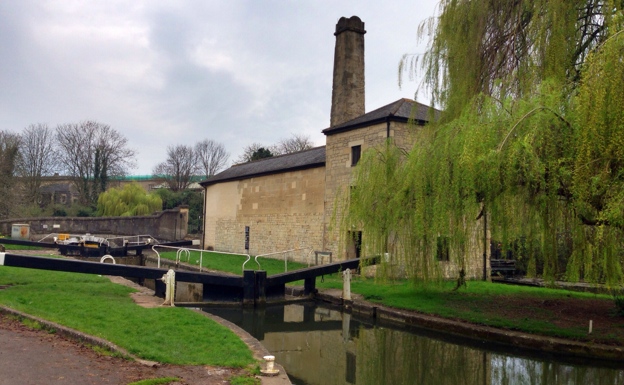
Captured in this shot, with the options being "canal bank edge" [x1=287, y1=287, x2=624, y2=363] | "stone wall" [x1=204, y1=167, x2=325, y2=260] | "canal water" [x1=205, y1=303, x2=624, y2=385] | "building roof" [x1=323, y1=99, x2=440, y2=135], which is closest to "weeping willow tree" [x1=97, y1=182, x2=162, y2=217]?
"stone wall" [x1=204, y1=167, x2=325, y2=260]

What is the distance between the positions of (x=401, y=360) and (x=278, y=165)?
15.7 metres

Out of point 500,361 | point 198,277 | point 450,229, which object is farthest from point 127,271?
point 500,361

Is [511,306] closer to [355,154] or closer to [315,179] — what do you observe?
[355,154]

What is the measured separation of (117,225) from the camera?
3306 centimetres

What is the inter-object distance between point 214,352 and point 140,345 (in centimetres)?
85

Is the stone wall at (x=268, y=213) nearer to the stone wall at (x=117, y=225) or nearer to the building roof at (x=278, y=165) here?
the building roof at (x=278, y=165)

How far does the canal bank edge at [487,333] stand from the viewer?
7418 mm

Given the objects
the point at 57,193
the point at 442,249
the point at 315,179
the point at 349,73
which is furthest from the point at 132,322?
the point at 57,193

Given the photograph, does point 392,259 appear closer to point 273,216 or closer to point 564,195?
point 564,195

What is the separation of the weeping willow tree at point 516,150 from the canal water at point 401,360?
54.0 inches

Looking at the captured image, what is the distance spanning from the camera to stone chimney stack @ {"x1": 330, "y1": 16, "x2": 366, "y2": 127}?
20156mm

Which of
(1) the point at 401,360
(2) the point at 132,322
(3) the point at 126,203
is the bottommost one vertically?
(1) the point at 401,360

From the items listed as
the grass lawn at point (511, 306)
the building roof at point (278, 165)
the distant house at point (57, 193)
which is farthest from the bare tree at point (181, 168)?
the grass lawn at point (511, 306)

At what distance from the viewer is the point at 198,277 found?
10.8m
